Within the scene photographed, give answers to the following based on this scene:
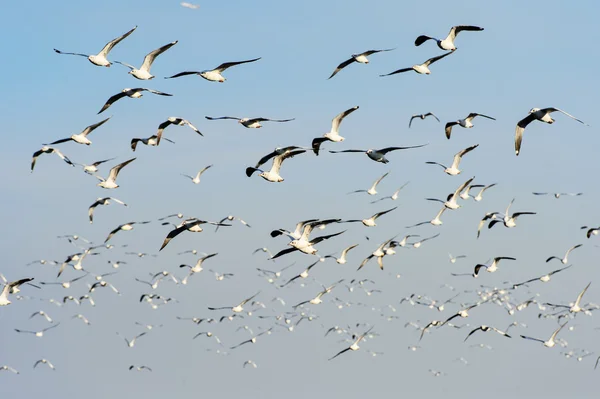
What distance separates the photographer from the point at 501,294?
8025 cm

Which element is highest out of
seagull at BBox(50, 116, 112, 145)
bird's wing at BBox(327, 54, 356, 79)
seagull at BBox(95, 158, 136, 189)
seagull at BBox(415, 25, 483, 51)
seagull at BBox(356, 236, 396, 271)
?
seagull at BBox(415, 25, 483, 51)

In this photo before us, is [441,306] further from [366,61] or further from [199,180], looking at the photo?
[366,61]

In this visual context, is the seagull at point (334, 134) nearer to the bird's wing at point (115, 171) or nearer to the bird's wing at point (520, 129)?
the bird's wing at point (520, 129)

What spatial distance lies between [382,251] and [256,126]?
19.7m

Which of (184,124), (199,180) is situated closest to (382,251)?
(199,180)

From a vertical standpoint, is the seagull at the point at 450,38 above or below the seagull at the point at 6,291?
above

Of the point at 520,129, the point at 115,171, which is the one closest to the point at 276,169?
the point at 520,129

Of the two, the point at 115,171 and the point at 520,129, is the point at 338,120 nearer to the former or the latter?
the point at 520,129

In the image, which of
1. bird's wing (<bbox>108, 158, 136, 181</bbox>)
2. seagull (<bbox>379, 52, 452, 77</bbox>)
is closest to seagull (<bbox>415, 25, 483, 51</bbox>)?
seagull (<bbox>379, 52, 452, 77</bbox>)

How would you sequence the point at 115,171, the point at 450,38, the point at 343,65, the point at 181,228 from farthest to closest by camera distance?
the point at 115,171 < the point at 343,65 < the point at 450,38 < the point at 181,228

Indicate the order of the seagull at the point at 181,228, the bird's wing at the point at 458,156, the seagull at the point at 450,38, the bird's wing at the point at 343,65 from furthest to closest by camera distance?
1. the bird's wing at the point at 458,156
2. the bird's wing at the point at 343,65
3. the seagull at the point at 450,38
4. the seagull at the point at 181,228

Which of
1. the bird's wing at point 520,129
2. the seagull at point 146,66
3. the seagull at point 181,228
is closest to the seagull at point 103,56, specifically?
the seagull at point 146,66

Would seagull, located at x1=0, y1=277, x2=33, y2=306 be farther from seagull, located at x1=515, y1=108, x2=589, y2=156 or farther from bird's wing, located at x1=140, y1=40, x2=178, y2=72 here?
seagull, located at x1=515, y1=108, x2=589, y2=156

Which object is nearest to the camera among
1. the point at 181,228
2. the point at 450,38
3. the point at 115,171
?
the point at 181,228
